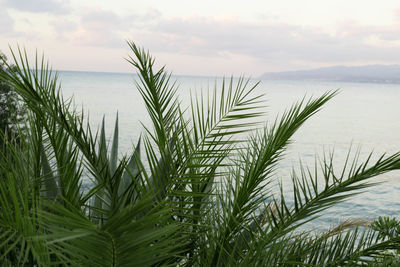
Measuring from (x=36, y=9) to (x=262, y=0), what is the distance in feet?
138

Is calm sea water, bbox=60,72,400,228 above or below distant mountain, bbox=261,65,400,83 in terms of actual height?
below

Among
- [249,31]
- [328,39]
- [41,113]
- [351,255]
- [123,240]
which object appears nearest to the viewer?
[123,240]

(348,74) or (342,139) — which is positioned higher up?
(348,74)

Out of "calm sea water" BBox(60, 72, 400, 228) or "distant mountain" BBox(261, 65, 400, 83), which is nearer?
"calm sea water" BBox(60, 72, 400, 228)

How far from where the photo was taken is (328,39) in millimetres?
97875

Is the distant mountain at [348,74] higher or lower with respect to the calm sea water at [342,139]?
higher

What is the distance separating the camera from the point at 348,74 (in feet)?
394

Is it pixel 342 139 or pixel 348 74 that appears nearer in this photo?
pixel 342 139

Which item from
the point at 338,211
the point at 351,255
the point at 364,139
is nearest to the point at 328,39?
the point at 364,139

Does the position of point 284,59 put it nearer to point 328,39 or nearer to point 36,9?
point 328,39

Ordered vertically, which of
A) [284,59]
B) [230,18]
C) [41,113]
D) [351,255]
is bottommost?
[351,255]

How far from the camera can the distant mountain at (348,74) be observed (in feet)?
363

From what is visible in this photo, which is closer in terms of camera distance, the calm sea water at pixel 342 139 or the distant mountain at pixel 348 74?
the calm sea water at pixel 342 139

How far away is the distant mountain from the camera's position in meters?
111
